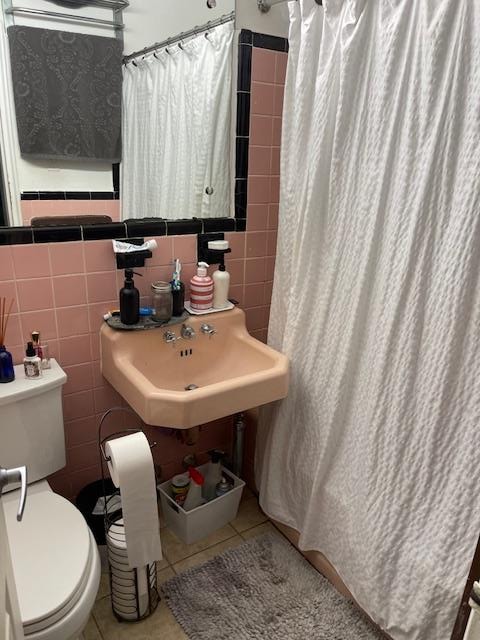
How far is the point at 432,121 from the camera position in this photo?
1182 millimetres

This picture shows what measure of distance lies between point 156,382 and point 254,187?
0.85m

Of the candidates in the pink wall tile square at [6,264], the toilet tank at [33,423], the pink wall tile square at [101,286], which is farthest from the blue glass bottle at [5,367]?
the pink wall tile square at [101,286]

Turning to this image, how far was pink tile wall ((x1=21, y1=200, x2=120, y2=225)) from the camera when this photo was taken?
4.99 feet

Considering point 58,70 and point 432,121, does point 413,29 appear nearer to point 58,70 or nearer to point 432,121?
point 432,121

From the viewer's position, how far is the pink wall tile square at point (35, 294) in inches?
60.6

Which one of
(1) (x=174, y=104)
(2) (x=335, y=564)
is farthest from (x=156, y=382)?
(1) (x=174, y=104)

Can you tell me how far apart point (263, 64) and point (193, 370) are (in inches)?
46.3

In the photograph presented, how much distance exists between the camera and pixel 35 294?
A: 5.13 ft

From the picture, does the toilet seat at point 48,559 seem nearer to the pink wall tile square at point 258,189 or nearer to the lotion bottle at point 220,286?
the lotion bottle at point 220,286

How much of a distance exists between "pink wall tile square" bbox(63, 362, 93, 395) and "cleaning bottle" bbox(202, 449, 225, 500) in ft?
2.06

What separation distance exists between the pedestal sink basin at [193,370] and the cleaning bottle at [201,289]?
0.19 feet

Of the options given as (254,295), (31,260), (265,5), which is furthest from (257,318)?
(265,5)

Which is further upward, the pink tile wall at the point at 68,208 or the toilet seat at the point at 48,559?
the pink tile wall at the point at 68,208

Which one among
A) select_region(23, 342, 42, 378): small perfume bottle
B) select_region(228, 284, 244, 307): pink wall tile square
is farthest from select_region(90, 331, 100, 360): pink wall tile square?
select_region(228, 284, 244, 307): pink wall tile square
